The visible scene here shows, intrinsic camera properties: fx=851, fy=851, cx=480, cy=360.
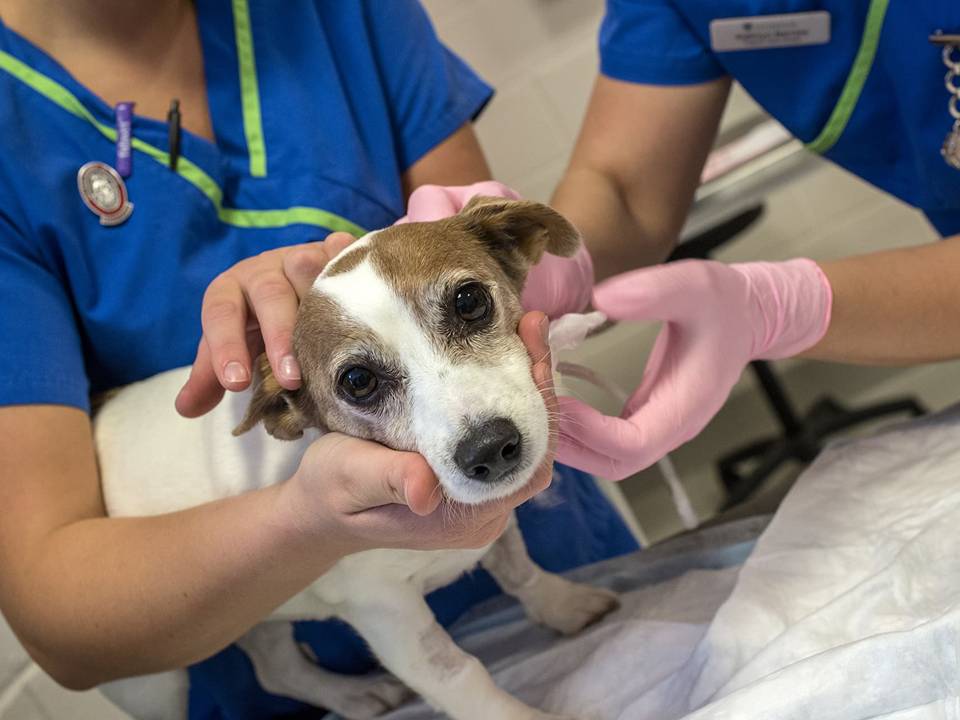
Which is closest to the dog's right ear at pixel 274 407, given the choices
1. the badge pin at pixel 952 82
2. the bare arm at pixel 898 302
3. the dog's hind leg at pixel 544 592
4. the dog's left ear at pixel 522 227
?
the dog's left ear at pixel 522 227

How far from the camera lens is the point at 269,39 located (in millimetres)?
1420

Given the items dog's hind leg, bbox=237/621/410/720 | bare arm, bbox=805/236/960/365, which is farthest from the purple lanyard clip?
bare arm, bbox=805/236/960/365

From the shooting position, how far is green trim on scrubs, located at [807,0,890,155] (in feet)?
4.49

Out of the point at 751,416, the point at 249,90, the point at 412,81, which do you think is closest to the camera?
the point at 249,90

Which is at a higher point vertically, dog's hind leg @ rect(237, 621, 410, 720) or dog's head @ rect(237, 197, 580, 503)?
dog's head @ rect(237, 197, 580, 503)

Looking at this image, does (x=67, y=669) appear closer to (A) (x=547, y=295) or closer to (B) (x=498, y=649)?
(B) (x=498, y=649)

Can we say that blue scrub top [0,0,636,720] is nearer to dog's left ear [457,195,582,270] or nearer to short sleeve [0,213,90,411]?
short sleeve [0,213,90,411]

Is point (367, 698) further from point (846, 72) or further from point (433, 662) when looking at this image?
point (846, 72)

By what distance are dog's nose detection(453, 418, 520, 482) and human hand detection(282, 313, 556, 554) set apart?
4 cm

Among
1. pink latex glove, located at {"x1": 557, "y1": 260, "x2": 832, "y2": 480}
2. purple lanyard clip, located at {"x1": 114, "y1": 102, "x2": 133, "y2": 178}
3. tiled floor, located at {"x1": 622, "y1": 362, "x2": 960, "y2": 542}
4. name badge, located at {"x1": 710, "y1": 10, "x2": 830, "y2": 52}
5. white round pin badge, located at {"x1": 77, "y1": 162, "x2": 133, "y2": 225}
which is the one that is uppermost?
purple lanyard clip, located at {"x1": 114, "y1": 102, "x2": 133, "y2": 178}

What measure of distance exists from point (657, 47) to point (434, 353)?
873 millimetres

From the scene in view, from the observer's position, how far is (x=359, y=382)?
106 cm

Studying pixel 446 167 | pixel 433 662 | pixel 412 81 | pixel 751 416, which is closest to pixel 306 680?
pixel 433 662

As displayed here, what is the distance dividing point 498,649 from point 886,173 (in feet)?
3.68
